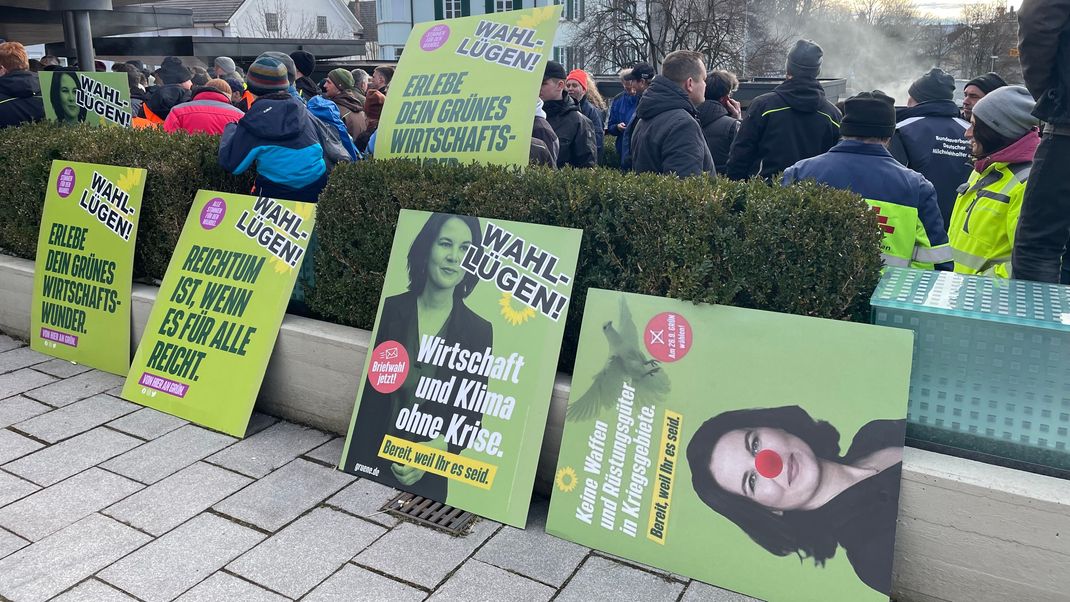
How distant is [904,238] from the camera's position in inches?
145

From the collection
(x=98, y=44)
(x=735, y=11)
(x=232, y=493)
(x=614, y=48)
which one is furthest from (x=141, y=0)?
(x=735, y=11)

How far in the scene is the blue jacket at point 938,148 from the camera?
5.44 metres

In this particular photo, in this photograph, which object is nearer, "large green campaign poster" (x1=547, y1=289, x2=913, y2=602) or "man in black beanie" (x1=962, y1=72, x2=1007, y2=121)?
"large green campaign poster" (x1=547, y1=289, x2=913, y2=602)

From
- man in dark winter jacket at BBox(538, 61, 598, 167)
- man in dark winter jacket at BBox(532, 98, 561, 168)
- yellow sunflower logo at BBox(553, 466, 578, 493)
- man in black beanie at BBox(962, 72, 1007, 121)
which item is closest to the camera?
yellow sunflower logo at BBox(553, 466, 578, 493)

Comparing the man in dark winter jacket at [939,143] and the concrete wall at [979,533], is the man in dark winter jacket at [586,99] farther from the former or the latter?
the concrete wall at [979,533]

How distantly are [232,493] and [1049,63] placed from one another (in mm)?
3871

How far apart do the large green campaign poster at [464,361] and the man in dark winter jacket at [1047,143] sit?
1852mm

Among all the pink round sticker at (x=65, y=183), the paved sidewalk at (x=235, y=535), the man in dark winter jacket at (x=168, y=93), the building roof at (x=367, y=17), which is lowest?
the paved sidewalk at (x=235, y=535)

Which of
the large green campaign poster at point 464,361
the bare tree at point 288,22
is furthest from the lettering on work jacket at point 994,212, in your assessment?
the bare tree at point 288,22

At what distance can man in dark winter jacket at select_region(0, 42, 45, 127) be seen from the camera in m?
6.78

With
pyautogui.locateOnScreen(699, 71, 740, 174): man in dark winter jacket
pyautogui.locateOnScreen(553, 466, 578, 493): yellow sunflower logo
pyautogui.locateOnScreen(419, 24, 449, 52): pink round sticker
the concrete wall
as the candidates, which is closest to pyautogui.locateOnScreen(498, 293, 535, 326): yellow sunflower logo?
pyautogui.locateOnScreen(553, 466, 578, 493): yellow sunflower logo

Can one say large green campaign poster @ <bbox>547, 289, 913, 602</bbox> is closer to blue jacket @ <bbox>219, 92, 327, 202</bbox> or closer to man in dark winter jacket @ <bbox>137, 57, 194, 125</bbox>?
blue jacket @ <bbox>219, 92, 327, 202</bbox>

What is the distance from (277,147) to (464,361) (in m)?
2.03

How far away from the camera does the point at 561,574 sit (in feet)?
9.85
